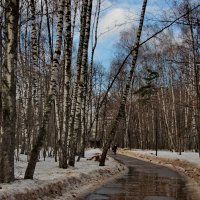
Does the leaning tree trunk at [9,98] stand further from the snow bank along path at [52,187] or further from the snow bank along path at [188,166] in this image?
the snow bank along path at [188,166]

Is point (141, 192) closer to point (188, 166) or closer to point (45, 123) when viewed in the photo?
point (45, 123)

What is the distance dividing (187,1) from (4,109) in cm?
1592

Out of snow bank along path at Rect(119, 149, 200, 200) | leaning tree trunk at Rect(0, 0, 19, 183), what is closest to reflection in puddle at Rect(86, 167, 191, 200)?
snow bank along path at Rect(119, 149, 200, 200)

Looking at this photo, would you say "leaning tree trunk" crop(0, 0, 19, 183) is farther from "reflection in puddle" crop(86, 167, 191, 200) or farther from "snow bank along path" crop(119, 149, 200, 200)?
"snow bank along path" crop(119, 149, 200, 200)

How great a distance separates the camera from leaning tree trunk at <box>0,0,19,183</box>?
10406 millimetres

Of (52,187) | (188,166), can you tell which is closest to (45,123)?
(52,187)

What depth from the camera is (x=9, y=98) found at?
10594 mm

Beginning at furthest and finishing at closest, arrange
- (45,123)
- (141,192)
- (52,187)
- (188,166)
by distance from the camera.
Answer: (188,166)
(141,192)
(45,123)
(52,187)

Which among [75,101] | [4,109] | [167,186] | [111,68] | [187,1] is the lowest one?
[167,186]

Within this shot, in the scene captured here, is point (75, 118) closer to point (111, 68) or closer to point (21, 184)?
point (21, 184)

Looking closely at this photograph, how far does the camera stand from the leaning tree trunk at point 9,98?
10.4 m

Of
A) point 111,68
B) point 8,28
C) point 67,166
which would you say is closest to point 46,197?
point 8,28

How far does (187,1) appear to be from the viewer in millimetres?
23484

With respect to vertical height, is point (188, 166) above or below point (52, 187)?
above
